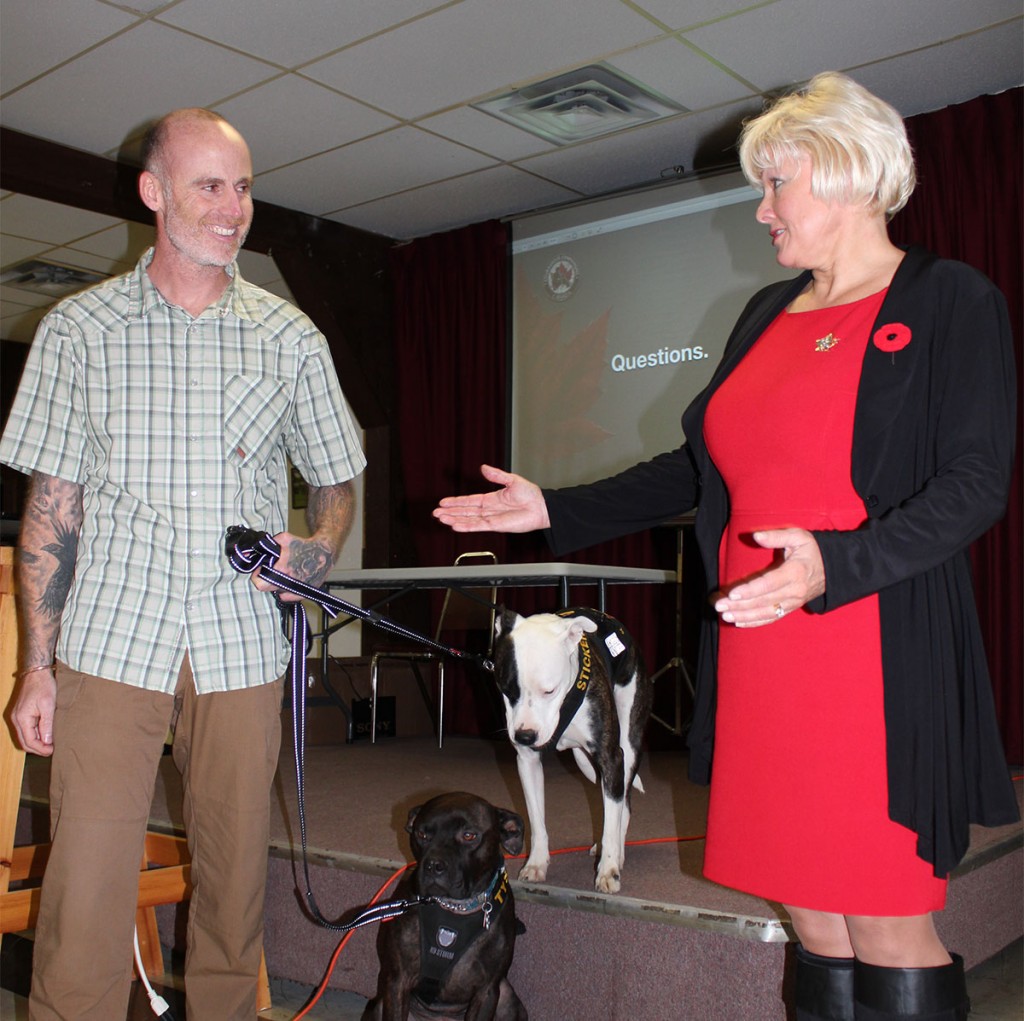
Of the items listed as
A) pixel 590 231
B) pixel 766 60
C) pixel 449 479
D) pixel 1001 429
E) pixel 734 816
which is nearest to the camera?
pixel 1001 429

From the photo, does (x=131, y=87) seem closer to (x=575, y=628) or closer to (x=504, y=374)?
(x=504, y=374)

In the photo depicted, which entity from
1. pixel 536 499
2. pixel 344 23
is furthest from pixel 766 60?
pixel 536 499

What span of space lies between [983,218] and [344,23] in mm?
2894

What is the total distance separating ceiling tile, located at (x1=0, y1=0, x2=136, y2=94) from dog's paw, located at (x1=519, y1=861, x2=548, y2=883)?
3488mm

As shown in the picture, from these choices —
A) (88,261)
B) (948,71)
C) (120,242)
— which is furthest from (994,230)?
(88,261)

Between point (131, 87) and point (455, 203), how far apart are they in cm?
202

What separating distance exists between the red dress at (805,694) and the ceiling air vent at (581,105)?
3.62 meters

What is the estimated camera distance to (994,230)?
15.4ft

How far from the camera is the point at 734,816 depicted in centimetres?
128

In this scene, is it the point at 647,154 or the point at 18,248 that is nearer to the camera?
the point at 647,154

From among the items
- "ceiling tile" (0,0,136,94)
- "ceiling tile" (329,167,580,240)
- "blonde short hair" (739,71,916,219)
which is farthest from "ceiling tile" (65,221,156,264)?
"blonde short hair" (739,71,916,219)

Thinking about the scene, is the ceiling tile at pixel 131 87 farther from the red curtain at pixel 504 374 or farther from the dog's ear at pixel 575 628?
the dog's ear at pixel 575 628

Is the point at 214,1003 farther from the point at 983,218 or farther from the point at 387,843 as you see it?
the point at 983,218

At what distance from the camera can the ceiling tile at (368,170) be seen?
5.28 meters
